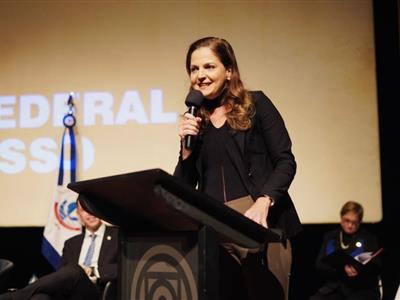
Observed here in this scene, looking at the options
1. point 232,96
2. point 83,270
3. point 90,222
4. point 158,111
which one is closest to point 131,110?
point 158,111

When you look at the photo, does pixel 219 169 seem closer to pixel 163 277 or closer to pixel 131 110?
pixel 163 277

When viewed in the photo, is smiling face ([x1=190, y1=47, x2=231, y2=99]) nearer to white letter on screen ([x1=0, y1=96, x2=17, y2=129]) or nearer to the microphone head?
the microphone head

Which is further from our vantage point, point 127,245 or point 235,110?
point 235,110

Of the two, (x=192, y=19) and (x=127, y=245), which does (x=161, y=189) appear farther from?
(x=192, y=19)

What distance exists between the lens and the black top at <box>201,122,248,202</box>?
1.93m

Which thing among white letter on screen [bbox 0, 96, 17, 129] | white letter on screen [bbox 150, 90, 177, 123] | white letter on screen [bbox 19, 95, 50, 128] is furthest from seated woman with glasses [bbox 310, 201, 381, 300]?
white letter on screen [bbox 0, 96, 17, 129]

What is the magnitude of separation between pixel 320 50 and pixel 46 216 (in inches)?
107

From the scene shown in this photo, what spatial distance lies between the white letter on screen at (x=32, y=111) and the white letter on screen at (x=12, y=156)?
17cm

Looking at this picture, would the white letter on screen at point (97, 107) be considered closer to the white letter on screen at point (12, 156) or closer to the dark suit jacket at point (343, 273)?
the white letter on screen at point (12, 156)

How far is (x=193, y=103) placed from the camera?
195 centimetres

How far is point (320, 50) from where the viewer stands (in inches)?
206

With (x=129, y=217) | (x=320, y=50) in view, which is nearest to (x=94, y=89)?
(x=320, y=50)

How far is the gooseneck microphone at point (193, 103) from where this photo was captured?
190 cm

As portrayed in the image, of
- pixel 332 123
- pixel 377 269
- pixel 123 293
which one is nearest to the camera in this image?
pixel 123 293
